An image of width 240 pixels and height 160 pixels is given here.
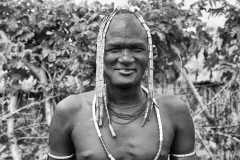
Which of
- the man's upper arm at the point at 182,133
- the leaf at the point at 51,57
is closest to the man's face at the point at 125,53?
the man's upper arm at the point at 182,133

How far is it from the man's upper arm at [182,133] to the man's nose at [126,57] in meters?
0.45

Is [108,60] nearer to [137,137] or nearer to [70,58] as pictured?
[137,137]

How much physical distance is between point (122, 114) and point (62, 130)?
36cm

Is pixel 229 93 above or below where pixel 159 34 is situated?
below

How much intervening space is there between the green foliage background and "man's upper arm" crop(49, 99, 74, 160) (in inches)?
77.4

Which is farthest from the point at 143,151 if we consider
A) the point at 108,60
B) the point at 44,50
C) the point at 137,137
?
the point at 44,50

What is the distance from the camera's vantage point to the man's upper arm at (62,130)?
7.18 ft

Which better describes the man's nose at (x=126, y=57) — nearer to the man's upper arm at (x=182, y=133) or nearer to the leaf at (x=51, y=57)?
the man's upper arm at (x=182, y=133)

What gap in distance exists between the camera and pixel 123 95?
7.23 feet

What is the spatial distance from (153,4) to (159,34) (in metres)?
0.43

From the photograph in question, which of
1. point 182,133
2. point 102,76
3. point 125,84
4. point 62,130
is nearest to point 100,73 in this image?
point 102,76

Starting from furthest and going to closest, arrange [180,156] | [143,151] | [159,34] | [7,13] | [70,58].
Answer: [7,13], [70,58], [159,34], [180,156], [143,151]

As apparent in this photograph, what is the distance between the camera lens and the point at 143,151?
2.09 m

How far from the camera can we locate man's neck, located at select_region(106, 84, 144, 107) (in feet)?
7.18
